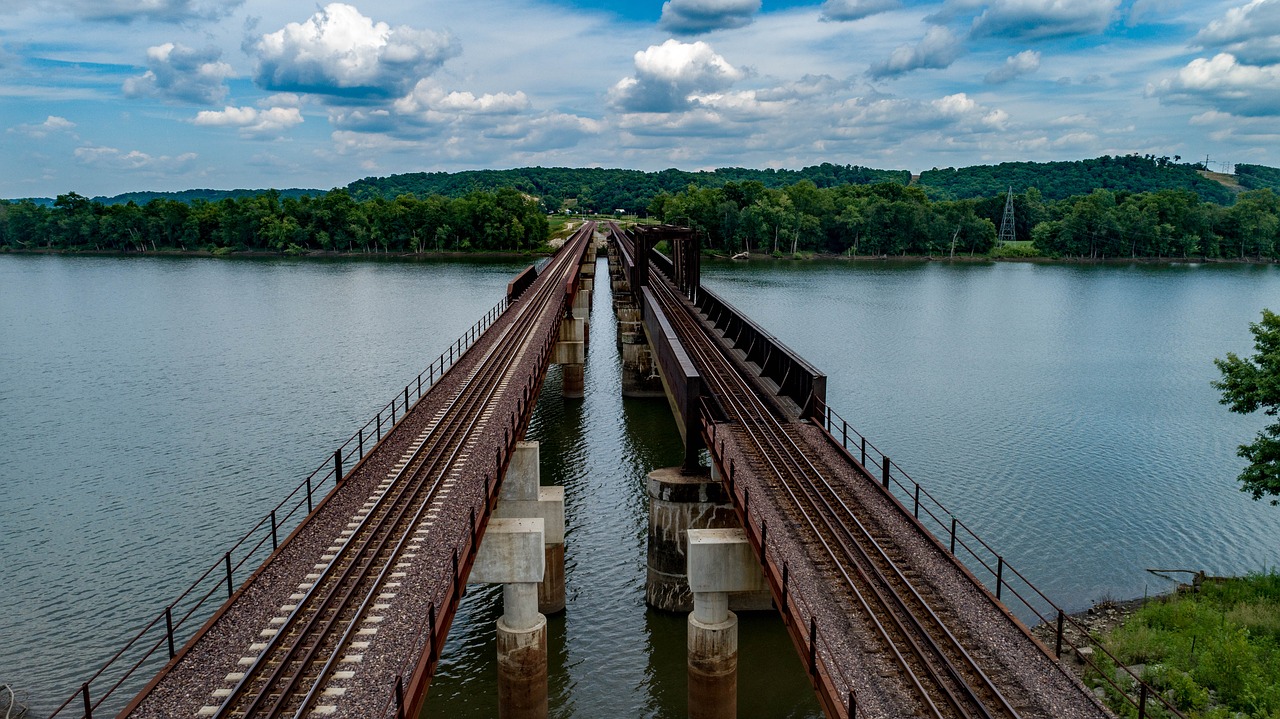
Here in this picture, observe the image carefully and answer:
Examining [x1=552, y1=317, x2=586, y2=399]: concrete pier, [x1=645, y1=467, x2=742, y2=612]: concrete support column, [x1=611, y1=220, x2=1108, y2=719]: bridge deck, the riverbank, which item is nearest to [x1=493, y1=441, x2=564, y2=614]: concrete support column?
[x1=645, y1=467, x2=742, y2=612]: concrete support column

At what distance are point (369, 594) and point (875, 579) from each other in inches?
378

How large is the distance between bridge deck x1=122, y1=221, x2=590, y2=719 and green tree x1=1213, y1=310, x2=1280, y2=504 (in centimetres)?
2250

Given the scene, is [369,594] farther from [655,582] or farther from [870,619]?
[655,582]

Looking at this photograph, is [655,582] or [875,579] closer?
[875,579]

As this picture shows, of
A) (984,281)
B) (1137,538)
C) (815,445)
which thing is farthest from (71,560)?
(984,281)

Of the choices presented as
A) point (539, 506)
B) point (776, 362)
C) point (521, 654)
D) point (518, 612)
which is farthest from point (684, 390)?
point (521, 654)

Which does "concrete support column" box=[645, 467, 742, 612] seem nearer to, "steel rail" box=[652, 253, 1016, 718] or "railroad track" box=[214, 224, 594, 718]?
"steel rail" box=[652, 253, 1016, 718]

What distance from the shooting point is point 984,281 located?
427 feet

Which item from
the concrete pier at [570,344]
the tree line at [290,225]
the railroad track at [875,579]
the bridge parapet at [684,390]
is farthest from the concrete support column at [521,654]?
the tree line at [290,225]

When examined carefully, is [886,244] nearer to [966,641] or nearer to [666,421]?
[666,421]

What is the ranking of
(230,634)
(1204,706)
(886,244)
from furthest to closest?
(886,244)
(1204,706)
(230,634)

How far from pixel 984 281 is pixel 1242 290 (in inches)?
1325

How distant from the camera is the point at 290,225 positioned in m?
182

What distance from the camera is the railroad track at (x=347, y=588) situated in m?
11.9
